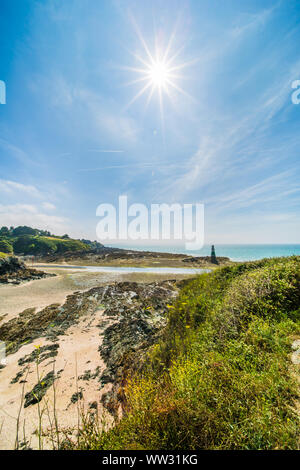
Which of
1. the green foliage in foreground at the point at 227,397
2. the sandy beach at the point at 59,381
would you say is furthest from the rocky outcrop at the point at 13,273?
the green foliage in foreground at the point at 227,397

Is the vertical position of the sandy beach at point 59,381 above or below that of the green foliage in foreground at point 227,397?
below

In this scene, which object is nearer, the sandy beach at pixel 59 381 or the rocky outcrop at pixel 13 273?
the sandy beach at pixel 59 381

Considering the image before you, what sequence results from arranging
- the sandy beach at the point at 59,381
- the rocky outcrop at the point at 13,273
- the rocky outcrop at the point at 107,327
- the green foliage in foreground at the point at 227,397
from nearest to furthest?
the green foliage in foreground at the point at 227,397
the sandy beach at the point at 59,381
the rocky outcrop at the point at 107,327
the rocky outcrop at the point at 13,273

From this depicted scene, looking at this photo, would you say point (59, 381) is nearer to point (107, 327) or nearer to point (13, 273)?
point (107, 327)

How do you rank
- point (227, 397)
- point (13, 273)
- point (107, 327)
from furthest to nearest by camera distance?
point (13, 273) → point (107, 327) → point (227, 397)

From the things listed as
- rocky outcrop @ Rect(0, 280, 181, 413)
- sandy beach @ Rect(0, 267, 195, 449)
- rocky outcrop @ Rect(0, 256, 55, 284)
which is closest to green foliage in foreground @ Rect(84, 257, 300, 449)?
sandy beach @ Rect(0, 267, 195, 449)

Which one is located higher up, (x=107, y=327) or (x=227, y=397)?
(x=227, y=397)

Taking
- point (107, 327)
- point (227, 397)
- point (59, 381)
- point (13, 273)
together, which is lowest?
point (13, 273)

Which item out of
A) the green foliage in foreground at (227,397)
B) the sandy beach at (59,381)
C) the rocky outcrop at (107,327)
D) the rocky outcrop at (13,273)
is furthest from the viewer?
the rocky outcrop at (13,273)

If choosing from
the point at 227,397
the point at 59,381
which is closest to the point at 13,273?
the point at 59,381

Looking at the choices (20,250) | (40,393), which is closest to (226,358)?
(40,393)

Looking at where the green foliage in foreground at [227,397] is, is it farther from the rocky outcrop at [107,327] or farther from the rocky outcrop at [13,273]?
the rocky outcrop at [13,273]

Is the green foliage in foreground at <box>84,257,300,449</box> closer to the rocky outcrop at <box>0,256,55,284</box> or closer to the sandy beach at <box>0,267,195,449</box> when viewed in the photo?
the sandy beach at <box>0,267,195,449</box>

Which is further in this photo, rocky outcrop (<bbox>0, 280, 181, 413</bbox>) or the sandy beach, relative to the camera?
rocky outcrop (<bbox>0, 280, 181, 413</bbox>)
